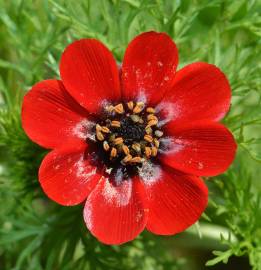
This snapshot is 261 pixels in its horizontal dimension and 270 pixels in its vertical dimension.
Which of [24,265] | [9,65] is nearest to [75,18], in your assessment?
[9,65]

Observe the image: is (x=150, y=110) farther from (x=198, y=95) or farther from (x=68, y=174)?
(x=68, y=174)

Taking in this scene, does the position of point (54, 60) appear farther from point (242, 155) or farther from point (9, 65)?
point (242, 155)

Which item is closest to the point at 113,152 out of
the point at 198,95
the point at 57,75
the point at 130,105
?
the point at 130,105

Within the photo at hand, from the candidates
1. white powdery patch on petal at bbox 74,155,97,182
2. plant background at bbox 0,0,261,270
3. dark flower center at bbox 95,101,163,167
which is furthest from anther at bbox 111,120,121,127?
plant background at bbox 0,0,261,270

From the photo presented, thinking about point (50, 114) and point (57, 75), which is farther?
point (57, 75)

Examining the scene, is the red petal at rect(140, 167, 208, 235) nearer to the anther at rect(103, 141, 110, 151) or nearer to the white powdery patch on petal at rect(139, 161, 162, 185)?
the white powdery patch on petal at rect(139, 161, 162, 185)
